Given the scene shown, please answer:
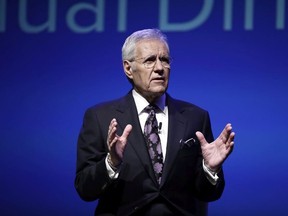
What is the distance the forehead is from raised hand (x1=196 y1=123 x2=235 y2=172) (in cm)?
37

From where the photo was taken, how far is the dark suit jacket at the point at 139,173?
86.1 inches

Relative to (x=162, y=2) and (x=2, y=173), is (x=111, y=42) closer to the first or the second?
(x=162, y=2)

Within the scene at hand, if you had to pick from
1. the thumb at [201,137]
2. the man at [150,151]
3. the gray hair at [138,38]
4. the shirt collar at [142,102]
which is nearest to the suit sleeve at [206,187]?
the man at [150,151]

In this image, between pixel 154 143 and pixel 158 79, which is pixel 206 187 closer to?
pixel 154 143

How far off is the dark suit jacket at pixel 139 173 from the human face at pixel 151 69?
87 mm

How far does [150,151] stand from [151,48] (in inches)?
16.0

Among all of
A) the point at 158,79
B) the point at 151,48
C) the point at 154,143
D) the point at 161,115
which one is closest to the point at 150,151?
the point at 154,143

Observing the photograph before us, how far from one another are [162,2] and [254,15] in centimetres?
50

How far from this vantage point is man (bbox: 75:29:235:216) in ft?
7.15

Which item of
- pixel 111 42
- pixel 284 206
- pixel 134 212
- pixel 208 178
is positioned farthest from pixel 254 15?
pixel 134 212

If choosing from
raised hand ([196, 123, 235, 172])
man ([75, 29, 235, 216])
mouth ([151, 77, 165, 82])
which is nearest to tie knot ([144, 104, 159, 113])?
man ([75, 29, 235, 216])

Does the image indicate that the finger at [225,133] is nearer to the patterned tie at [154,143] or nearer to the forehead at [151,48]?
the patterned tie at [154,143]

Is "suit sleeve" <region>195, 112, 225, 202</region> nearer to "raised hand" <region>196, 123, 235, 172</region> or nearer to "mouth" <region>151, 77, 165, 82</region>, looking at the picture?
"raised hand" <region>196, 123, 235, 172</region>

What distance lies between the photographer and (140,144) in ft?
7.36
